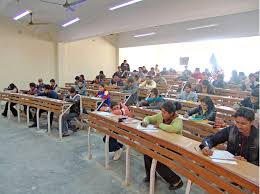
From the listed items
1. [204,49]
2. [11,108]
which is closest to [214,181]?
[11,108]

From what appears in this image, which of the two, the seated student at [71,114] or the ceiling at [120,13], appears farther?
the ceiling at [120,13]

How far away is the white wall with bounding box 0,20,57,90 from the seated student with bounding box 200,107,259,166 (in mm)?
9918

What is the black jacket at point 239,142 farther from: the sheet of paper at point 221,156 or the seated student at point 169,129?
the seated student at point 169,129

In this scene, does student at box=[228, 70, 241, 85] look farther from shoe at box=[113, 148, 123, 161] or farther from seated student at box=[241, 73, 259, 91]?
shoe at box=[113, 148, 123, 161]

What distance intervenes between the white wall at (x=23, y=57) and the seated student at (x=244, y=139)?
32.5 ft

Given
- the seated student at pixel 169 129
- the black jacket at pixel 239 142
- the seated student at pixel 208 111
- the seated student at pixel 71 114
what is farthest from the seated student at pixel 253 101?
the seated student at pixel 71 114

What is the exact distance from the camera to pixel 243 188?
1.86 metres

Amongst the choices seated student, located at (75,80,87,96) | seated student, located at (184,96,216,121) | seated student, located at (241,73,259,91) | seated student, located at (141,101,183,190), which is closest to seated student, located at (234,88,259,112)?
seated student, located at (184,96,216,121)

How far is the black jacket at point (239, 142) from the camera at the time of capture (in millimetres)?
2367

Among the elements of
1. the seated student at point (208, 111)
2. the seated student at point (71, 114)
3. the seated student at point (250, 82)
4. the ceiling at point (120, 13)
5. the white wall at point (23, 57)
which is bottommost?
the seated student at point (71, 114)

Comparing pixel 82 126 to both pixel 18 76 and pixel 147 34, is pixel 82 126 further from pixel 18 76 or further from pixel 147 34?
pixel 147 34

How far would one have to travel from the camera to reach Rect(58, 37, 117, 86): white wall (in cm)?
1233

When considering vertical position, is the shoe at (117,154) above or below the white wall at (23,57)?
below

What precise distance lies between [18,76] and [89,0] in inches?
200
